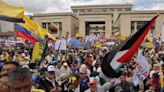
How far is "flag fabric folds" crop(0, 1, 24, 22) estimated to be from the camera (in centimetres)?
918

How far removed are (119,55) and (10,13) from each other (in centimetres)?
528

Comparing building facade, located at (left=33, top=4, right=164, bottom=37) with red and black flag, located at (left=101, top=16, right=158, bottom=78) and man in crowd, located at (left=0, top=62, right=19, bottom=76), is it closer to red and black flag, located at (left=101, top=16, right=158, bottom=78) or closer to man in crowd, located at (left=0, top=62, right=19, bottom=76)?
red and black flag, located at (left=101, top=16, right=158, bottom=78)

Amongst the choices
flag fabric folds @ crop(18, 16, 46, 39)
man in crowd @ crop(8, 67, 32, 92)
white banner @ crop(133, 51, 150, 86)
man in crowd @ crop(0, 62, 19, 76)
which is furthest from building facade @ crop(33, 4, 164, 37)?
man in crowd @ crop(8, 67, 32, 92)

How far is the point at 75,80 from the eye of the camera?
7.13 metres

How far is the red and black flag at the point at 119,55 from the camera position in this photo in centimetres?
470

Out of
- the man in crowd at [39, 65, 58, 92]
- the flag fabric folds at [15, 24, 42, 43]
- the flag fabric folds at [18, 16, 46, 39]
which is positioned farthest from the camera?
the flag fabric folds at [18, 16, 46, 39]

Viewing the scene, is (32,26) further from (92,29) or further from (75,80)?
(92,29)

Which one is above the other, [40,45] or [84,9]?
[84,9]

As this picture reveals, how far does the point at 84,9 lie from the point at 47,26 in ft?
122

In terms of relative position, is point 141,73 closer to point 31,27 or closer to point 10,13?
point 10,13

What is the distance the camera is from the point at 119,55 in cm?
478

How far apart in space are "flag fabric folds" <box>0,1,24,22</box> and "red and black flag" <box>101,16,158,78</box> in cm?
477

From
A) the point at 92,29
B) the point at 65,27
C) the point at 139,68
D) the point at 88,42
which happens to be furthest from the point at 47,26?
the point at 139,68

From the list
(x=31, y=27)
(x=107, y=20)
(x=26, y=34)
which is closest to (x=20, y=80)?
(x=26, y=34)
